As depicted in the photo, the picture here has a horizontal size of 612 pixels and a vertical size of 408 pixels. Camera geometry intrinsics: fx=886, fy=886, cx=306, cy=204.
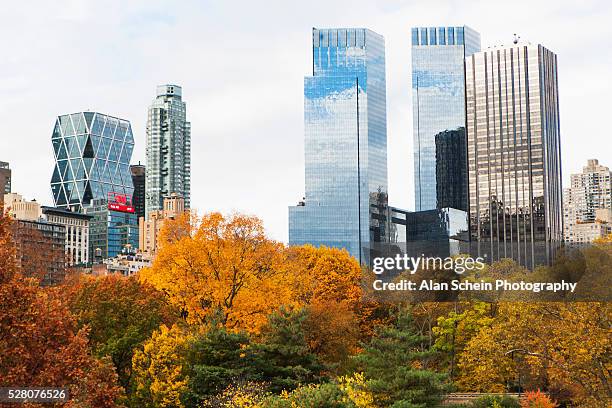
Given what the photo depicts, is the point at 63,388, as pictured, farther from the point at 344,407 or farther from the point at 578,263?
the point at 578,263

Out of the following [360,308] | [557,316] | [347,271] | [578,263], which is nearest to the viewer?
[557,316]

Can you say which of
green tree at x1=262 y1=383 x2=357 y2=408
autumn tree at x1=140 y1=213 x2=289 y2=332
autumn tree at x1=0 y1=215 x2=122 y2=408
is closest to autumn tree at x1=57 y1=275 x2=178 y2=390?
autumn tree at x1=140 y1=213 x2=289 y2=332

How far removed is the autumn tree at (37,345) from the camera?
79.4 feet

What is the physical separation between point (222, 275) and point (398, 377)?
549 inches

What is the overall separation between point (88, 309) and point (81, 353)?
18.3m

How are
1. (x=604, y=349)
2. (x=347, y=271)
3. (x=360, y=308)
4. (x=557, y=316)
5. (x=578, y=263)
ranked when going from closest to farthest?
1. (x=604, y=349)
2. (x=557, y=316)
3. (x=578, y=263)
4. (x=360, y=308)
5. (x=347, y=271)

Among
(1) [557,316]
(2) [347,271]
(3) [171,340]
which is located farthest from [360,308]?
(1) [557,316]

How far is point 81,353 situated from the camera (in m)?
25.7

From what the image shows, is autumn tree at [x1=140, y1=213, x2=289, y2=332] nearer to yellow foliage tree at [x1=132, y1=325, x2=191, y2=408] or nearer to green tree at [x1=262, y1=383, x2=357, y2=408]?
yellow foliage tree at [x1=132, y1=325, x2=191, y2=408]

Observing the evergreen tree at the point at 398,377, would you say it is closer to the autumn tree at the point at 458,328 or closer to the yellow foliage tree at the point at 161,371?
the yellow foliage tree at the point at 161,371

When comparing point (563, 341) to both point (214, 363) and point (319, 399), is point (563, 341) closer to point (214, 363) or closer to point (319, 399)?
point (319, 399)

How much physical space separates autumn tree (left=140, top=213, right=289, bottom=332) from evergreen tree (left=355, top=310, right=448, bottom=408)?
7.96m

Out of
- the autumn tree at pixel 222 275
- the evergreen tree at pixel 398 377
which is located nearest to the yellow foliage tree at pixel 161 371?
the autumn tree at pixel 222 275

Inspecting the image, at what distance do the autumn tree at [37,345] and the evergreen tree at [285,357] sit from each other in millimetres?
17504
